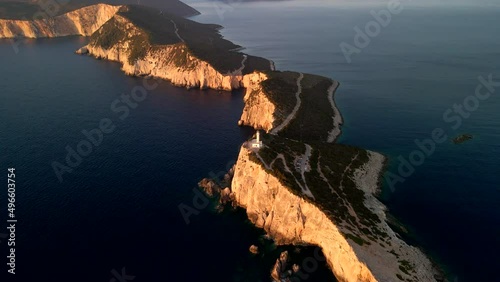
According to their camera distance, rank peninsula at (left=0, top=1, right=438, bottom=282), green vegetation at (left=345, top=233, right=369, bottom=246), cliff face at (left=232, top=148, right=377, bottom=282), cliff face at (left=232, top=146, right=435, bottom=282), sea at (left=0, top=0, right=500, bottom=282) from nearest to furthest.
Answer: cliff face at (left=232, top=146, right=435, bottom=282), cliff face at (left=232, top=148, right=377, bottom=282), peninsula at (left=0, top=1, right=438, bottom=282), green vegetation at (left=345, top=233, right=369, bottom=246), sea at (left=0, top=0, right=500, bottom=282)

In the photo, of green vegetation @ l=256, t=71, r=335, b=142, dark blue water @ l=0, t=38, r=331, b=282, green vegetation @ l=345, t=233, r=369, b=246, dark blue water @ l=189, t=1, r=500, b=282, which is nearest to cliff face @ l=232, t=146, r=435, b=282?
green vegetation @ l=345, t=233, r=369, b=246

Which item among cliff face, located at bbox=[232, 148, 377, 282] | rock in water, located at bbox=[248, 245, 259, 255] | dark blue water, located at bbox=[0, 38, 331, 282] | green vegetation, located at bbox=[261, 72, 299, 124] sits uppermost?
green vegetation, located at bbox=[261, 72, 299, 124]

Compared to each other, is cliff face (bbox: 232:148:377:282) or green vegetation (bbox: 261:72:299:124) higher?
green vegetation (bbox: 261:72:299:124)

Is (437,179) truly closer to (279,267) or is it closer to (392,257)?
(392,257)

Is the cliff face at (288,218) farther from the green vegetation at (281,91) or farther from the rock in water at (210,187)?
the green vegetation at (281,91)

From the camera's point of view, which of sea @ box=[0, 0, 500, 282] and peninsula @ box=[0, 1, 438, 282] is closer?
peninsula @ box=[0, 1, 438, 282]

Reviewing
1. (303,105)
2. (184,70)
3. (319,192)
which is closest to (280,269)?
(319,192)

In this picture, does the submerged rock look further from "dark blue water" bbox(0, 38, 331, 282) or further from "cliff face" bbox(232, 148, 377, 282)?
"cliff face" bbox(232, 148, 377, 282)
